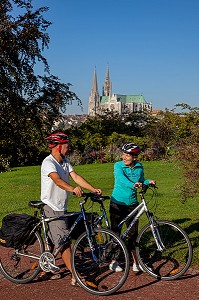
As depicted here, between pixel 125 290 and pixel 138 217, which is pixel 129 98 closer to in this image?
pixel 138 217

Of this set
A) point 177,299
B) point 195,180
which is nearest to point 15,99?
point 195,180

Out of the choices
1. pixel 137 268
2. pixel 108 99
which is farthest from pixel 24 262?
pixel 108 99

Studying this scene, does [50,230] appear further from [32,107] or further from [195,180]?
[32,107]

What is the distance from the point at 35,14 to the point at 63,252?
8.37 meters

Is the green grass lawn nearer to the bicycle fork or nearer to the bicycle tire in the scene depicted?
the bicycle fork

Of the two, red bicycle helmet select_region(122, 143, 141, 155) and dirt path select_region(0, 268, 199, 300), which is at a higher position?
red bicycle helmet select_region(122, 143, 141, 155)

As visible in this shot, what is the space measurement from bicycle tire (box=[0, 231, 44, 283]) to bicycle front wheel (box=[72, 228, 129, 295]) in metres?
0.51

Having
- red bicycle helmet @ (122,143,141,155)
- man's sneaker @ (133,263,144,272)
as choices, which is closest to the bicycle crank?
man's sneaker @ (133,263,144,272)

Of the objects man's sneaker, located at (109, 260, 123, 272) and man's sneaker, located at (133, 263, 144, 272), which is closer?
man's sneaker, located at (109, 260, 123, 272)

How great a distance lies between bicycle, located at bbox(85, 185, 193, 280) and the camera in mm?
5289

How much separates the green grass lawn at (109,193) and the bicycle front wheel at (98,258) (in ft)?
4.56

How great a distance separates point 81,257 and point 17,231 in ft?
2.77

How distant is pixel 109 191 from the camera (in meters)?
14.0

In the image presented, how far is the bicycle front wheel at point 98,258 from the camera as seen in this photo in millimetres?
4980
